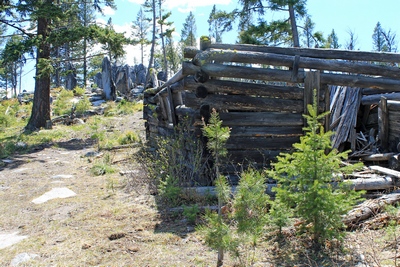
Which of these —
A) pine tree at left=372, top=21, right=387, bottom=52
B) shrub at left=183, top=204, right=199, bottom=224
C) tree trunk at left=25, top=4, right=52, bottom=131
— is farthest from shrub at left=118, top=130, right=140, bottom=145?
pine tree at left=372, top=21, right=387, bottom=52

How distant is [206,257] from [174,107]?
16.4 feet

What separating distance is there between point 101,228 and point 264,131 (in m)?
3.22

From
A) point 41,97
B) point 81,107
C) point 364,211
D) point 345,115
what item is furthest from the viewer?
point 81,107

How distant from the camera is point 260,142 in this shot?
6281 mm

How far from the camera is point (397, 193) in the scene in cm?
459

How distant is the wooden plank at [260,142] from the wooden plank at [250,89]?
2.54ft

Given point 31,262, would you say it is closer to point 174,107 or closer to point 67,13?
point 174,107

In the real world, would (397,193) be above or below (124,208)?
above

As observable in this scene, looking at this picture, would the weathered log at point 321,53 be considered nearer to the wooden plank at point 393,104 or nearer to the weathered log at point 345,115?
the wooden plank at point 393,104

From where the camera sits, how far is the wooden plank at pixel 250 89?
20.1 feet

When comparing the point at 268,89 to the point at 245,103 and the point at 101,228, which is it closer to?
the point at 245,103

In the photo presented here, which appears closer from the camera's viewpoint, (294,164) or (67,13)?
(294,164)

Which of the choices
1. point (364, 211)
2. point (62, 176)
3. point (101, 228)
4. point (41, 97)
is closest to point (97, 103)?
point (41, 97)

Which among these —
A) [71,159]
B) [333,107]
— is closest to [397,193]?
[333,107]
